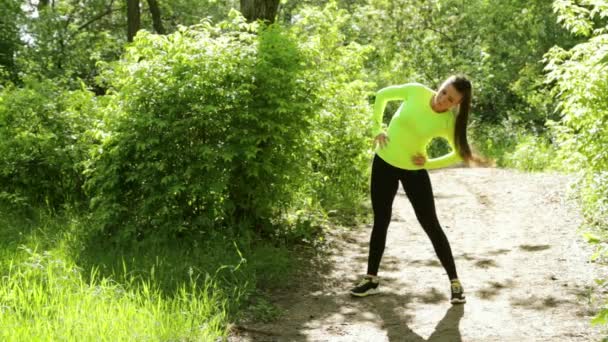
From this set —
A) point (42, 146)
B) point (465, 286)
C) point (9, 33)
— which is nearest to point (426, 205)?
point (465, 286)

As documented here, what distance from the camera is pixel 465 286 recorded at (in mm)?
5625

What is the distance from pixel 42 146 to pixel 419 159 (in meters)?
4.89

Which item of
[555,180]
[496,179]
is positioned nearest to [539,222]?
[555,180]

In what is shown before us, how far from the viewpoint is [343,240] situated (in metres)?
7.50

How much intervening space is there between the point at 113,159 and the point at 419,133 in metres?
3.13

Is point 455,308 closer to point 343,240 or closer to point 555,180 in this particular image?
point 343,240

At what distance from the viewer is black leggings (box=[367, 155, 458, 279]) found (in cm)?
504

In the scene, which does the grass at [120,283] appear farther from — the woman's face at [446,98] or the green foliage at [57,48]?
the green foliage at [57,48]

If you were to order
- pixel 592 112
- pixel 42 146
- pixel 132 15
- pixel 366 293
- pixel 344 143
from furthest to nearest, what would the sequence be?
pixel 132 15 < pixel 344 143 < pixel 42 146 < pixel 592 112 < pixel 366 293

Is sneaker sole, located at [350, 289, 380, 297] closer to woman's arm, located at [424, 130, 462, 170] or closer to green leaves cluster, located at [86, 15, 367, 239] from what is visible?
woman's arm, located at [424, 130, 462, 170]

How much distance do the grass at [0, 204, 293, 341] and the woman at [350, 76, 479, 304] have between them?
1.35 meters

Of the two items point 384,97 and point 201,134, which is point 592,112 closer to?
point 384,97

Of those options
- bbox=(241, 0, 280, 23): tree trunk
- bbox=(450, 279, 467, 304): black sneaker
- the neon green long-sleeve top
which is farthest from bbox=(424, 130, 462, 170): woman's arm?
bbox=(241, 0, 280, 23): tree trunk

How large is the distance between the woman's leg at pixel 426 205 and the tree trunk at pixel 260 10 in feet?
12.4
